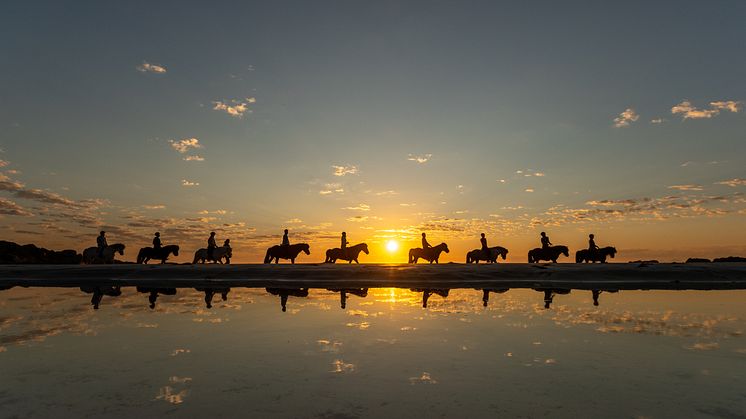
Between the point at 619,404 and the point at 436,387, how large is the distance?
7.21ft

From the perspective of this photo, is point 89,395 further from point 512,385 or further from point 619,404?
point 619,404

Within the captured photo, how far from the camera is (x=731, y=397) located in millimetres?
5273

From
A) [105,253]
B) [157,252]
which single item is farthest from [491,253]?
[105,253]

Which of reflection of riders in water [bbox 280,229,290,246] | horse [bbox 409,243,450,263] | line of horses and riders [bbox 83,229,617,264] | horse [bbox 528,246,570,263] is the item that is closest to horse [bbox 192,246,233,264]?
line of horses and riders [bbox 83,229,617,264]

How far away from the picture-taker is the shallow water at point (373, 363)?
16.3 feet

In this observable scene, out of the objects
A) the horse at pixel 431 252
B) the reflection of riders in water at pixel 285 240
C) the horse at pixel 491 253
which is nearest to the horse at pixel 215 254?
the reflection of riders in water at pixel 285 240

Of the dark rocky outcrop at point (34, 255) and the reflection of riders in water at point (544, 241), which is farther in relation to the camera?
the dark rocky outcrop at point (34, 255)

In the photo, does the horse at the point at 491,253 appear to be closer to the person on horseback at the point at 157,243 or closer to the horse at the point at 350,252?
the horse at the point at 350,252

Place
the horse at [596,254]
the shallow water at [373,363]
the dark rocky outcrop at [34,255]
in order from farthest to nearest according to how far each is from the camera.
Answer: the dark rocky outcrop at [34,255] → the horse at [596,254] → the shallow water at [373,363]

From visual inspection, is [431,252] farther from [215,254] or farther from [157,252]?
[157,252]

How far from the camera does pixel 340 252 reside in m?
38.8

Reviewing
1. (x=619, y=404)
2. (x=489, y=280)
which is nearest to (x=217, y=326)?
(x=619, y=404)

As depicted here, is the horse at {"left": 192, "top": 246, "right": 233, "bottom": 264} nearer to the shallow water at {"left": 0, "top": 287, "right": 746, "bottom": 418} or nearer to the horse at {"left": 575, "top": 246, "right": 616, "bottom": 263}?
the shallow water at {"left": 0, "top": 287, "right": 746, "bottom": 418}

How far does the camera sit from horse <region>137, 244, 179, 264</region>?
39.6 meters
